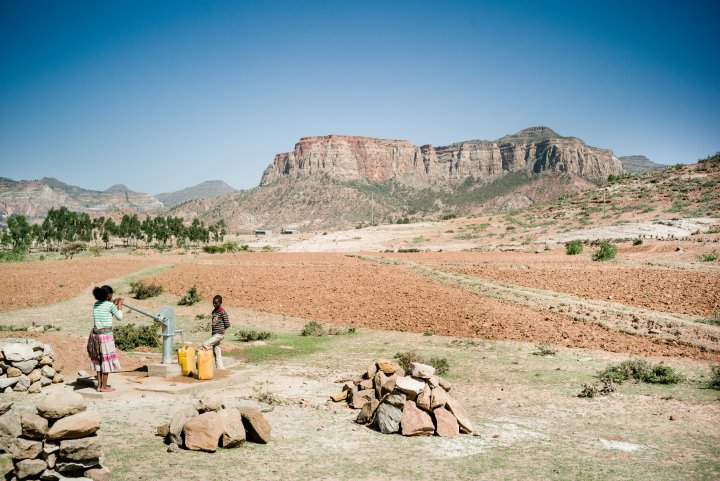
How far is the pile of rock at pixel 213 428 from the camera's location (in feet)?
23.8

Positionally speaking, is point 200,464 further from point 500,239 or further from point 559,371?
point 500,239

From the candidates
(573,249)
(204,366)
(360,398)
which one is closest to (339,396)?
(360,398)

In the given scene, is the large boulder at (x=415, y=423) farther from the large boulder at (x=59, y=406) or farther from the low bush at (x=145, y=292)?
the low bush at (x=145, y=292)

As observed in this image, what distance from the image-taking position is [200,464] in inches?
267

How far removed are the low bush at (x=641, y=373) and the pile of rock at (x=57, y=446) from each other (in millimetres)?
10662

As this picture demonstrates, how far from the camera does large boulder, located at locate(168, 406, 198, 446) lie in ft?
24.0

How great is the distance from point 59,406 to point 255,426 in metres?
2.68

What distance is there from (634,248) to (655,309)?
80.7 feet

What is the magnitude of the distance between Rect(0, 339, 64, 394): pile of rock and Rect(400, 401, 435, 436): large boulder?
7.41 metres

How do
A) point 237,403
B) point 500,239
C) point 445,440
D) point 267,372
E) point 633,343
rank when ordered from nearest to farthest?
point 445,440 → point 237,403 → point 267,372 → point 633,343 → point 500,239

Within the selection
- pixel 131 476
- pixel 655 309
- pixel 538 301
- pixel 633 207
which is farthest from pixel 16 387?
pixel 633 207

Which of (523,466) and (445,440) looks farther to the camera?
(445,440)

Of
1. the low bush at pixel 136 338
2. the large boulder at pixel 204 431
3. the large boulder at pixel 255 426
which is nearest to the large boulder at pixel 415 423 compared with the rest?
the large boulder at pixel 255 426

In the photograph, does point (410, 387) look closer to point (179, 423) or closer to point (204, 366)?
point (179, 423)
